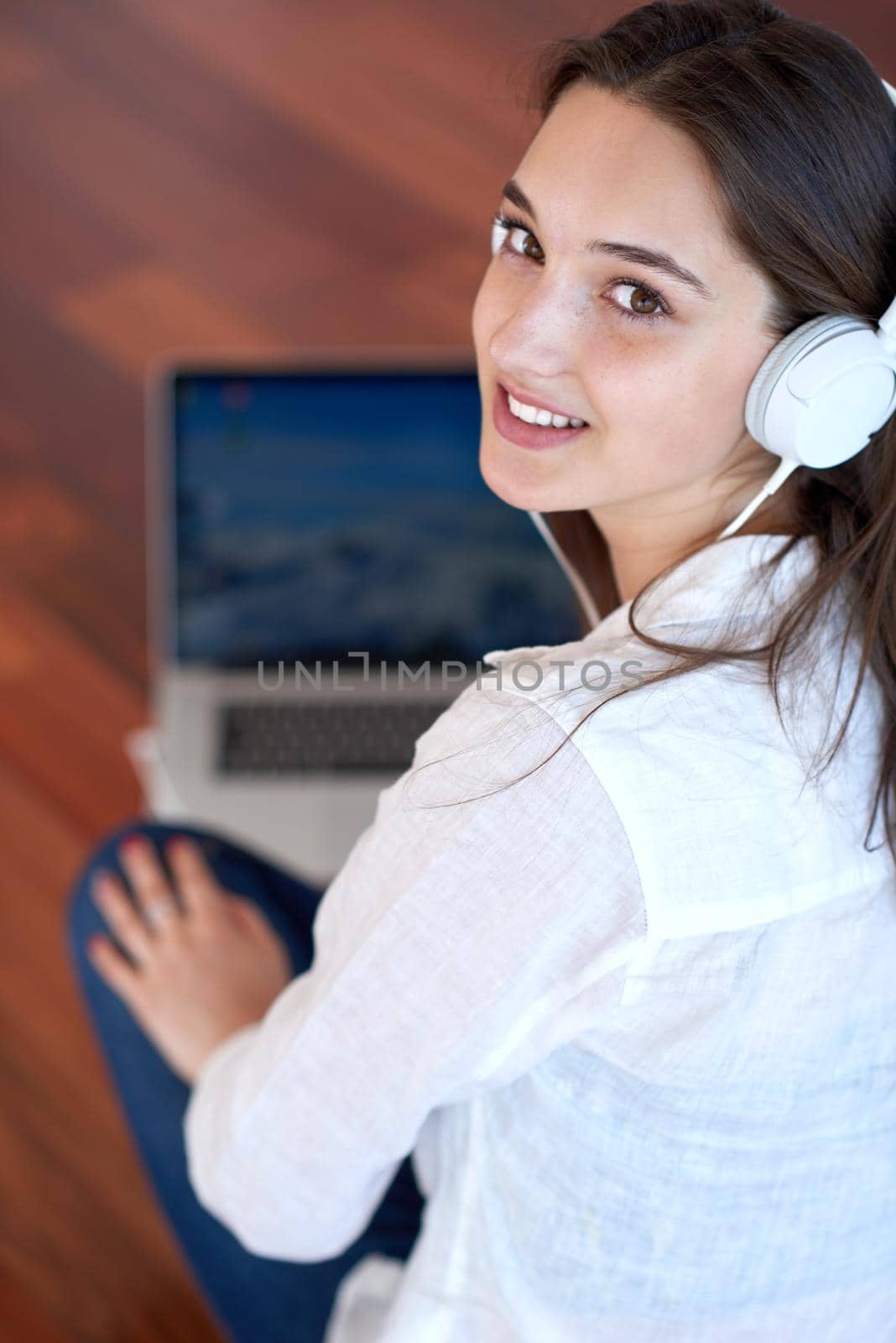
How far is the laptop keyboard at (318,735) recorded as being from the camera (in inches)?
58.9

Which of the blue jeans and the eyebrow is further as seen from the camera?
the blue jeans

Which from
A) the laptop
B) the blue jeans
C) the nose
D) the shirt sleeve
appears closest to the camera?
the shirt sleeve

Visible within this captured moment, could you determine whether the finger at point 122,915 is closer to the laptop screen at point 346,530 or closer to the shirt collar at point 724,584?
the laptop screen at point 346,530

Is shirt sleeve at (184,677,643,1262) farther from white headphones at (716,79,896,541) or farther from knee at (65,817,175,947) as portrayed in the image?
knee at (65,817,175,947)

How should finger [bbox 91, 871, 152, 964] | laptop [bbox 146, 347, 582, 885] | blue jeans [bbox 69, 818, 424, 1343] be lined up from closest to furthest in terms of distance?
blue jeans [bbox 69, 818, 424, 1343]
finger [bbox 91, 871, 152, 964]
laptop [bbox 146, 347, 582, 885]

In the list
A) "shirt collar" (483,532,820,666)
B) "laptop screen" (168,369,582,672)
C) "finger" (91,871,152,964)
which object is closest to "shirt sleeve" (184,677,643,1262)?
"shirt collar" (483,532,820,666)

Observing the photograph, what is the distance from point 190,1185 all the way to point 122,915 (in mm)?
239

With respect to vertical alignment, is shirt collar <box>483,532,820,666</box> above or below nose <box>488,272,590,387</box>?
below

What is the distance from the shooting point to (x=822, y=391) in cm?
78

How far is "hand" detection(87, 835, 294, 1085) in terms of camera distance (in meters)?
1.17

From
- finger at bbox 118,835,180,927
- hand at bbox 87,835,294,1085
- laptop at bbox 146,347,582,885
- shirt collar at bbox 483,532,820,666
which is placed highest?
shirt collar at bbox 483,532,820,666

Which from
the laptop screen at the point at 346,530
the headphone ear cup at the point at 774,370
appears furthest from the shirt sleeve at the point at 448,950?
the laptop screen at the point at 346,530

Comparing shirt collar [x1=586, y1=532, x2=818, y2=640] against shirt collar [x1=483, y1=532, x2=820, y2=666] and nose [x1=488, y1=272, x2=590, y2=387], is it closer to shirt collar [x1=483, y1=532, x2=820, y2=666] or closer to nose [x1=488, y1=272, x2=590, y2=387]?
shirt collar [x1=483, y1=532, x2=820, y2=666]

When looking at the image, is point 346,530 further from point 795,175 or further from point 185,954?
point 795,175
